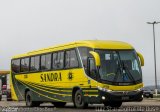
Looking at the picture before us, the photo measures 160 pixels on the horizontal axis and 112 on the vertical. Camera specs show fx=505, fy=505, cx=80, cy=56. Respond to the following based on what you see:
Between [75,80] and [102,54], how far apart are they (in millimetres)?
2335

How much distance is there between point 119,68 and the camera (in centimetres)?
2286

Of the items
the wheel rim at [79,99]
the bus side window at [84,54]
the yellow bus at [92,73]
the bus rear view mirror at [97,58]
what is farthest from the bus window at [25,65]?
the bus rear view mirror at [97,58]

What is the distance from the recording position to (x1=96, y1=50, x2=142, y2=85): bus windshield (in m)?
22.6

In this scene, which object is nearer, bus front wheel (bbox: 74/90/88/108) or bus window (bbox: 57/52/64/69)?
bus front wheel (bbox: 74/90/88/108)

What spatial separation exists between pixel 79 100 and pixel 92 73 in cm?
197

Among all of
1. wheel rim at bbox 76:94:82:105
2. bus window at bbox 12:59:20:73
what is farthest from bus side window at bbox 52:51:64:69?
bus window at bbox 12:59:20:73

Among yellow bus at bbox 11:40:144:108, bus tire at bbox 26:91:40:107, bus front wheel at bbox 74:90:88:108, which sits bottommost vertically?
bus tire at bbox 26:91:40:107

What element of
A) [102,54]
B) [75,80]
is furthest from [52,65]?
[102,54]

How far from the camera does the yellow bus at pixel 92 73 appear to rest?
2258cm

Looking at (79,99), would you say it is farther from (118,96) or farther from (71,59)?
(118,96)

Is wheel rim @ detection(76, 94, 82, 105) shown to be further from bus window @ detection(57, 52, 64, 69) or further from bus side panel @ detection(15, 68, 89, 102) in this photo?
bus window @ detection(57, 52, 64, 69)

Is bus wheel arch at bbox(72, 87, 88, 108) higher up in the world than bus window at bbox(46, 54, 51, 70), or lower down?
lower down

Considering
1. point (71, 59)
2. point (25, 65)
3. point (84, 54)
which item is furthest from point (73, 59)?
point (25, 65)

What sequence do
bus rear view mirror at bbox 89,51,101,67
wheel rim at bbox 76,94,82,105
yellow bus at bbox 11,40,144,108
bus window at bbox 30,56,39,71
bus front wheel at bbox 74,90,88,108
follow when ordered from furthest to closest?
bus window at bbox 30,56,39,71 < wheel rim at bbox 76,94,82,105 < bus front wheel at bbox 74,90,88,108 < yellow bus at bbox 11,40,144,108 < bus rear view mirror at bbox 89,51,101,67
